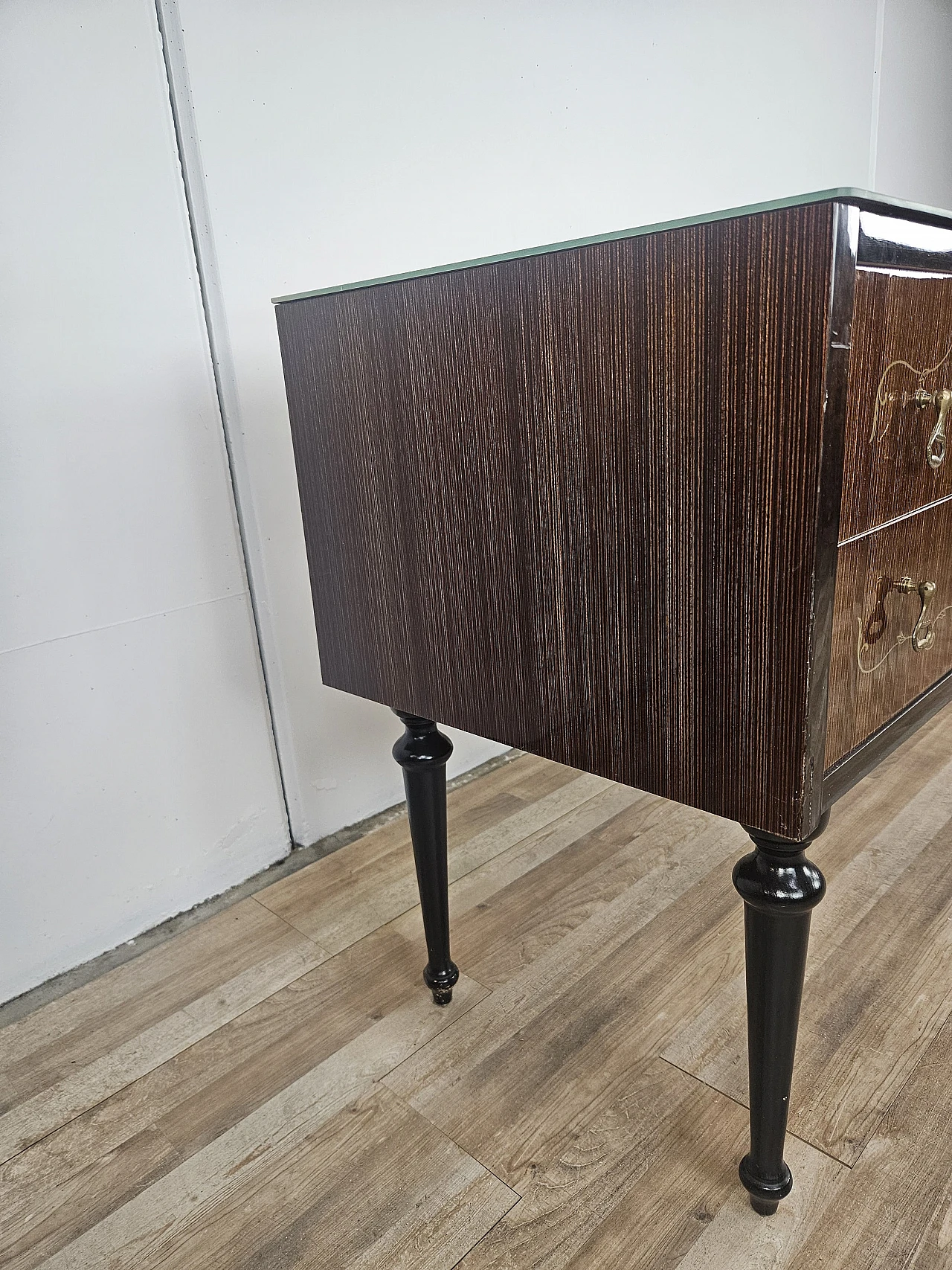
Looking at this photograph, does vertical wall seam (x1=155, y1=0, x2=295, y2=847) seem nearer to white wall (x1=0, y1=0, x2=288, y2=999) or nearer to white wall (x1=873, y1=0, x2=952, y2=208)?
white wall (x1=0, y1=0, x2=288, y2=999)

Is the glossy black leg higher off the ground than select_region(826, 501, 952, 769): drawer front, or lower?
lower

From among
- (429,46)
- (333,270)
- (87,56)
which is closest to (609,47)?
(429,46)

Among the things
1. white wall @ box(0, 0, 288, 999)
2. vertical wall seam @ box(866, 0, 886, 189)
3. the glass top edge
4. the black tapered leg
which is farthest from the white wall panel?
vertical wall seam @ box(866, 0, 886, 189)

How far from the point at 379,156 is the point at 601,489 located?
872 mm

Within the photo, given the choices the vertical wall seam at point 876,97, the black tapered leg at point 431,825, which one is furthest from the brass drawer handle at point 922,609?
the vertical wall seam at point 876,97

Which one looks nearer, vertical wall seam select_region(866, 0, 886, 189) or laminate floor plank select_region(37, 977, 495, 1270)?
laminate floor plank select_region(37, 977, 495, 1270)

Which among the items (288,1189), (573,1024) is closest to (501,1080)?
(573,1024)

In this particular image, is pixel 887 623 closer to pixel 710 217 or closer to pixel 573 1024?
pixel 710 217

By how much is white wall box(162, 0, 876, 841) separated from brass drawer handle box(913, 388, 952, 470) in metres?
0.82

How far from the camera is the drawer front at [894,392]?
532 millimetres

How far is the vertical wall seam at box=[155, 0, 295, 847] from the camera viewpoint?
39.9 inches

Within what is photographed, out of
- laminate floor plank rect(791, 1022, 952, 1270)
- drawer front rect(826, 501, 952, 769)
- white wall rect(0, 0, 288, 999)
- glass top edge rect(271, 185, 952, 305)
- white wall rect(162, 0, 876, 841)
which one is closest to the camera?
glass top edge rect(271, 185, 952, 305)

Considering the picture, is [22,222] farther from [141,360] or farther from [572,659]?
[572,659]

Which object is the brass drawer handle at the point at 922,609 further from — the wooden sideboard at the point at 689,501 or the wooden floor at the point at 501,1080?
the wooden floor at the point at 501,1080
